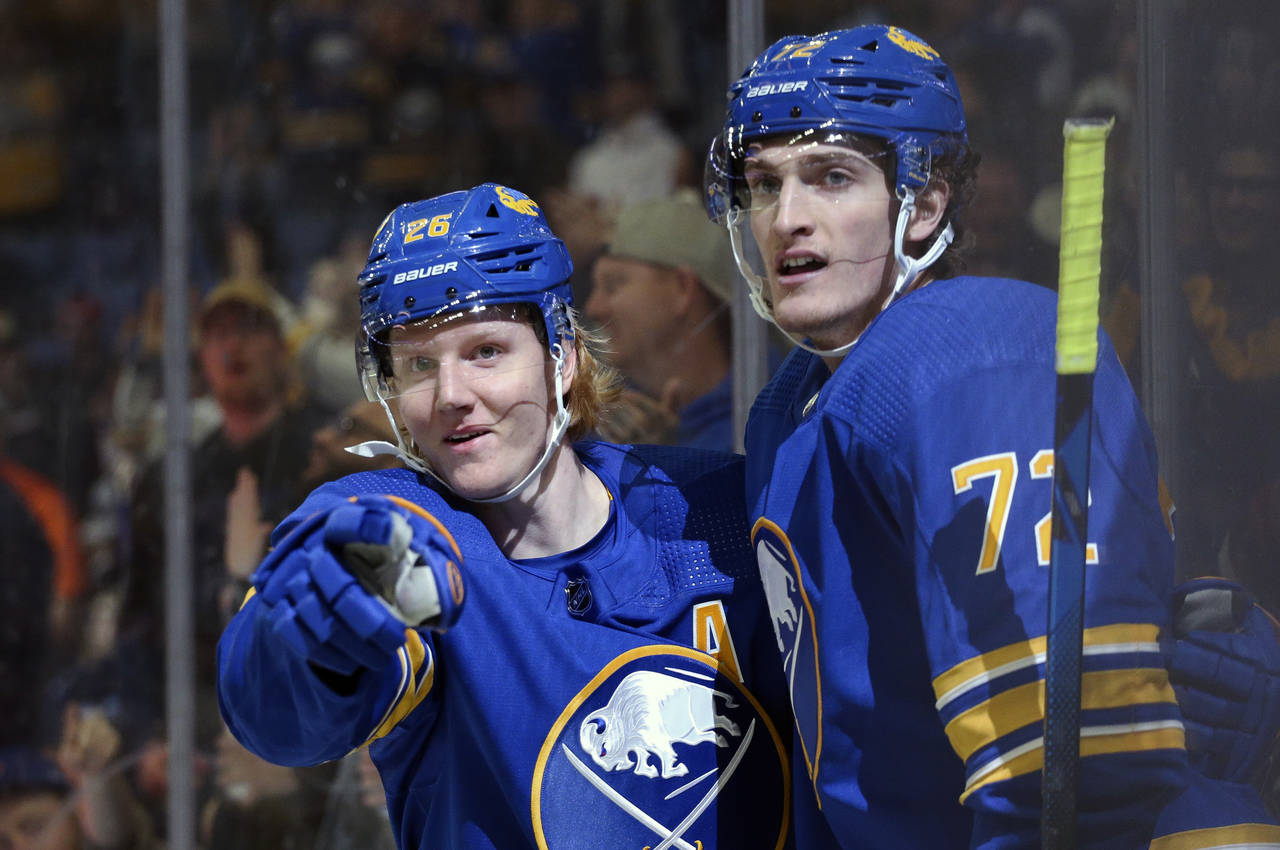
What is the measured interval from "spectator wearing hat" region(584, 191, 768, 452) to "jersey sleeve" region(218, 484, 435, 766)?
5.68ft

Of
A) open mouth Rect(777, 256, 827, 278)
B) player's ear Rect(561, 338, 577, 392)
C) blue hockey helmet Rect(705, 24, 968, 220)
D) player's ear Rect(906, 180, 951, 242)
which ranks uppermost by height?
blue hockey helmet Rect(705, 24, 968, 220)

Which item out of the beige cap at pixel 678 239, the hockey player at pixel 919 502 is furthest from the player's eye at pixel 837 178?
the beige cap at pixel 678 239

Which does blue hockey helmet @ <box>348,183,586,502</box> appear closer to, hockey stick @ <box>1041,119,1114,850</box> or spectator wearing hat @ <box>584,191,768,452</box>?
hockey stick @ <box>1041,119,1114,850</box>

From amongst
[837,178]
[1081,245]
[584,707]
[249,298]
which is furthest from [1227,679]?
[249,298]

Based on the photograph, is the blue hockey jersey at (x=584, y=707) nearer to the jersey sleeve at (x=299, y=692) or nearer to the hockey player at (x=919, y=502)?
the jersey sleeve at (x=299, y=692)

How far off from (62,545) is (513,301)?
2580mm

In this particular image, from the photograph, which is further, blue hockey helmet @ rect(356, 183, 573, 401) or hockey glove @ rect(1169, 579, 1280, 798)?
blue hockey helmet @ rect(356, 183, 573, 401)

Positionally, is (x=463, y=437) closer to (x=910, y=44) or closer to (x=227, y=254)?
(x=910, y=44)

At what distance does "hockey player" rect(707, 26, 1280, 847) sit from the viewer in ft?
4.67

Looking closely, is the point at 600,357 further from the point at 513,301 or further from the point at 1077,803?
the point at 1077,803

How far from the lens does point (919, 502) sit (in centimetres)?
149

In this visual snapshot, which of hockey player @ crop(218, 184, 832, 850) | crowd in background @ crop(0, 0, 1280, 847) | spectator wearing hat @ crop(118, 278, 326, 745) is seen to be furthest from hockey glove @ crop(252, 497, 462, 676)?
spectator wearing hat @ crop(118, 278, 326, 745)

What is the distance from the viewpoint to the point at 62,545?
4086mm

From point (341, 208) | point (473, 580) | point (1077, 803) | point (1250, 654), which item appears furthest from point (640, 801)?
point (341, 208)
